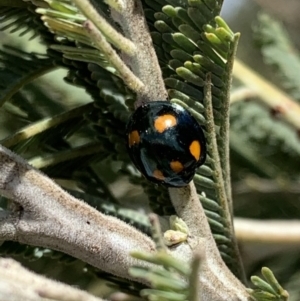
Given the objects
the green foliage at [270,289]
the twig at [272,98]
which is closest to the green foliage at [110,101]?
the green foliage at [270,289]

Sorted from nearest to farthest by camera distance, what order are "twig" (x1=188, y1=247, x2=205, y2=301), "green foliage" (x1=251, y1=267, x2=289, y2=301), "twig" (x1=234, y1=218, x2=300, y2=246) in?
"twig" (x1=188, y1=247, x2=205, y2=301) < "green foliage" (x1=251, y1=267, x2=289, y2=301) < "twig" (x1=234, y1=218, x2=300, y2=246)

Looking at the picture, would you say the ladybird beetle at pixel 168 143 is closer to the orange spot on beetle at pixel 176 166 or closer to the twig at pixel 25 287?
the orange spot on beetle at pixel 176 166

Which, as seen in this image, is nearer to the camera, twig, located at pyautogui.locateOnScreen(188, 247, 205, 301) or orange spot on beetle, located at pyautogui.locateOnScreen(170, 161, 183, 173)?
twig, located at pyautogui.locateOnScreen(188, 247, 205, 301)

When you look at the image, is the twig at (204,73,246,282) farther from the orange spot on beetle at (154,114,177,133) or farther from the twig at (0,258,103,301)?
the twig at (0,258,103,301)

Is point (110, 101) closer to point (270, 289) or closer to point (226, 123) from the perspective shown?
point (226, 123)

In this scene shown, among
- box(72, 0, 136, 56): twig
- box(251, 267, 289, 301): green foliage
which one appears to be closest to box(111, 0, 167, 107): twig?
box(72, 0, 136, 56): twig

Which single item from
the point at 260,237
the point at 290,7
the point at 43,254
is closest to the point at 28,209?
the point at 43,254

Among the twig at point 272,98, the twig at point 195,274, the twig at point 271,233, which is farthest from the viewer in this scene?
the twig at point 272,98
